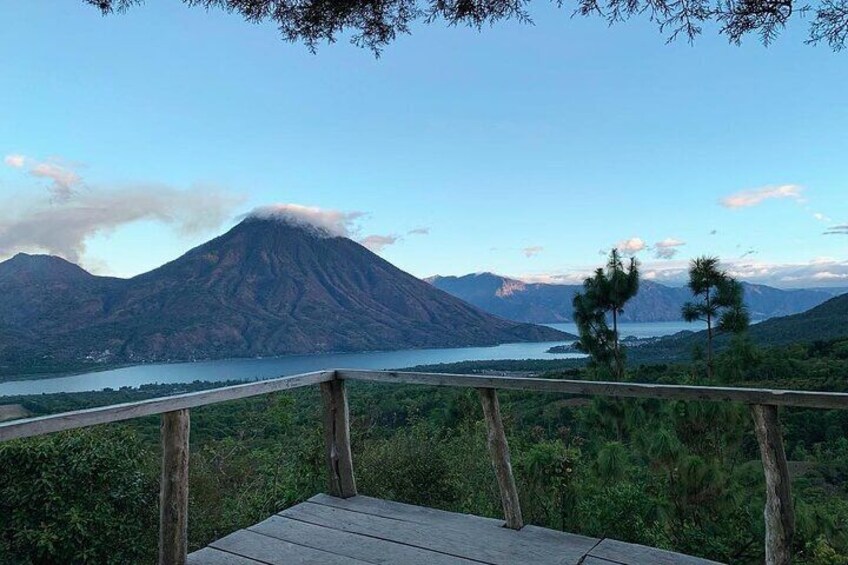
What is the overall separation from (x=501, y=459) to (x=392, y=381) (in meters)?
0.75

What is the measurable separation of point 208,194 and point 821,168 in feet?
96.7

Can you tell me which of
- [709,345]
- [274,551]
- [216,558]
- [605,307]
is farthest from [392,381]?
[605,307]

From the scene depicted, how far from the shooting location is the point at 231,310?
98250mm

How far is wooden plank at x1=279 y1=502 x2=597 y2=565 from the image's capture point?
241 cm

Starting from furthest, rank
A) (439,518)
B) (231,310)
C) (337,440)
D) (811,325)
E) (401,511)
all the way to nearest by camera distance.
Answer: (231,310) → (811,325) → (337,440) → (401,511) → (439,518)

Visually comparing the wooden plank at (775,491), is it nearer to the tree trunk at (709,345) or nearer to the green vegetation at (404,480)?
the green vegetation at (404,480)

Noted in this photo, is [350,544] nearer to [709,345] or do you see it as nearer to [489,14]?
[489,14]

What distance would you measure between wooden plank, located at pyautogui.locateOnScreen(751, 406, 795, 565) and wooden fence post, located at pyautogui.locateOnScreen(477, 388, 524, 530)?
110 centimetres

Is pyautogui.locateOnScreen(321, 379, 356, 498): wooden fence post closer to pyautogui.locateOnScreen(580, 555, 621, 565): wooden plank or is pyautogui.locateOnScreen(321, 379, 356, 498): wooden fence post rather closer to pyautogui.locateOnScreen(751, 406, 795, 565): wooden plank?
pyautogui.locateOnScreen(580, 555, 621, 565): wooden plank

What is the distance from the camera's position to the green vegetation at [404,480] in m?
3.06

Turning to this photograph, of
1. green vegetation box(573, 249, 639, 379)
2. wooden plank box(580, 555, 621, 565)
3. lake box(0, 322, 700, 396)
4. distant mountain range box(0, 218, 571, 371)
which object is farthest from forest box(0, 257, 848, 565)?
distant mountain range box(0, 218, 571, 371)

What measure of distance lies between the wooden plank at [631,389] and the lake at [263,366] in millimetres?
46444

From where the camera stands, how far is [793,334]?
3011 centimetres

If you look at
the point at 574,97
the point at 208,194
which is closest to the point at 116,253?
the point at 208,194
